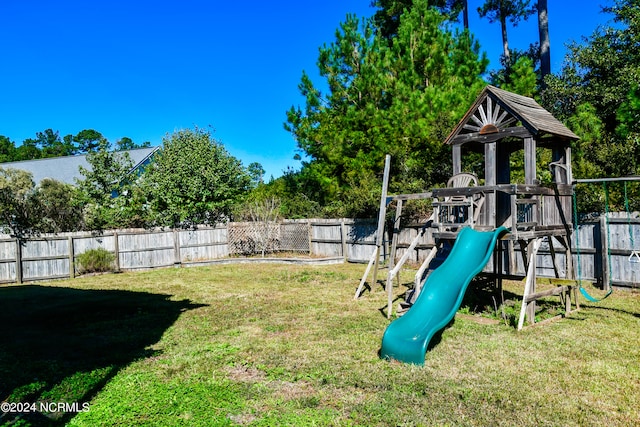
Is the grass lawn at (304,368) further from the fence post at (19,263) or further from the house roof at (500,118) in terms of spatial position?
the fence post at (19,263)

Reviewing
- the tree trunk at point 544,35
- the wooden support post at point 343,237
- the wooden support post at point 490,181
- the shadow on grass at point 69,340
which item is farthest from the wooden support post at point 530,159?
the tree trunk at point 544,35

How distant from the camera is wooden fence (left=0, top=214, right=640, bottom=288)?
14.4 meters

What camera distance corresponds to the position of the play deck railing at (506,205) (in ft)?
25.1

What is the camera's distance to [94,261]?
15.7 metres

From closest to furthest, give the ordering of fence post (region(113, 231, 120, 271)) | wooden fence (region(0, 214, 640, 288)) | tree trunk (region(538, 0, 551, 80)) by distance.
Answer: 1. wooden fence (region(0, 214, 640, 288))
2. fence post (region(113, 231, 120, 271))
3. tree trunk (region(538, 0, 551, 80))

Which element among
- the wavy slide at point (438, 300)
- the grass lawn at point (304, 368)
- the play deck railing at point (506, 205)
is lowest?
the grass lawn at point (304, 368)

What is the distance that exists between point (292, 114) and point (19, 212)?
38.6ft

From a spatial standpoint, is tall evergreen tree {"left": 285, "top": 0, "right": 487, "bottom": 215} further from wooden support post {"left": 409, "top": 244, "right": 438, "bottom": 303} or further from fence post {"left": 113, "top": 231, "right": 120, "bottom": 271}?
fence post {"left": 113, "top": 231, "right": 120, "bottom": 271}

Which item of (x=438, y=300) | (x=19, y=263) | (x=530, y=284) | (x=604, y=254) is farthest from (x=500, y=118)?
(x=19, y=263)

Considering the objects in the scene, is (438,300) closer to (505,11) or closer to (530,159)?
(530,159)

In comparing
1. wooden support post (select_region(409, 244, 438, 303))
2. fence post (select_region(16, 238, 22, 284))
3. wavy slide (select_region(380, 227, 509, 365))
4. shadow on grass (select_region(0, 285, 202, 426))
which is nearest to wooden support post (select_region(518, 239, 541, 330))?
wavy slide (select_region(380, 227, 509, 365))

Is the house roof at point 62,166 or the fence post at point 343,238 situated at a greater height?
the house roof at point 62,166

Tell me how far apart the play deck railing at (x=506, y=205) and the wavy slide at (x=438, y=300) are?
54 cm

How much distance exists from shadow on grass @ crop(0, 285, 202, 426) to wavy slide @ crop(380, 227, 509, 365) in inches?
135
